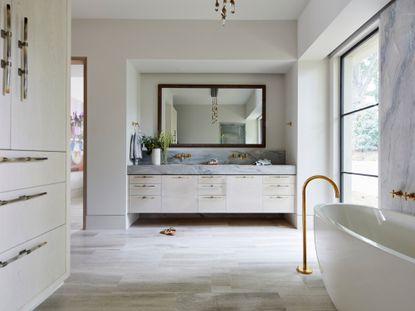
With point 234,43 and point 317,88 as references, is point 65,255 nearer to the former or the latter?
point 234,43

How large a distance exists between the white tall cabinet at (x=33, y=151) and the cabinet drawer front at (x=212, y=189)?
1.99m

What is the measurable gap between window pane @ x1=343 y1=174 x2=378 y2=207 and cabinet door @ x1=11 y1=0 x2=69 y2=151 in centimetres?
298

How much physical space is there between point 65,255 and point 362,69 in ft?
11.4

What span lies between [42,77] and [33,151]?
485mm

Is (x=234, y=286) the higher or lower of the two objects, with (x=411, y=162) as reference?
lower

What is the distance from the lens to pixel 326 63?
3.76m

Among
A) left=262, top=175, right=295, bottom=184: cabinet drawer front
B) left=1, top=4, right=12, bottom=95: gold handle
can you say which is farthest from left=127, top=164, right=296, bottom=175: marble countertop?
left=1, top=4, right=12, bottom=95: gold handle

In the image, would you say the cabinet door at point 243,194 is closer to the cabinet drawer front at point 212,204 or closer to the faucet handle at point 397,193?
the cabinet drawer front at point 212,204

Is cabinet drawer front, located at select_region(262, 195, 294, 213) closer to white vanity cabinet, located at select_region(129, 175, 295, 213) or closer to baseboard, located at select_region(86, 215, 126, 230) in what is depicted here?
white vanity cabinet, located at select_region(129, 175, 295, 213)

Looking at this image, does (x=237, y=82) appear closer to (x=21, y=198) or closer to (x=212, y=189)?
(x=212, y=189)

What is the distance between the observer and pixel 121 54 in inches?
146

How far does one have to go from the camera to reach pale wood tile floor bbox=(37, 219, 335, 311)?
73.6 inches

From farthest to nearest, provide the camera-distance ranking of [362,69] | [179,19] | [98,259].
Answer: [179,19] → [362,69] → [98,259]

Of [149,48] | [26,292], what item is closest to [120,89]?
[149,48]
